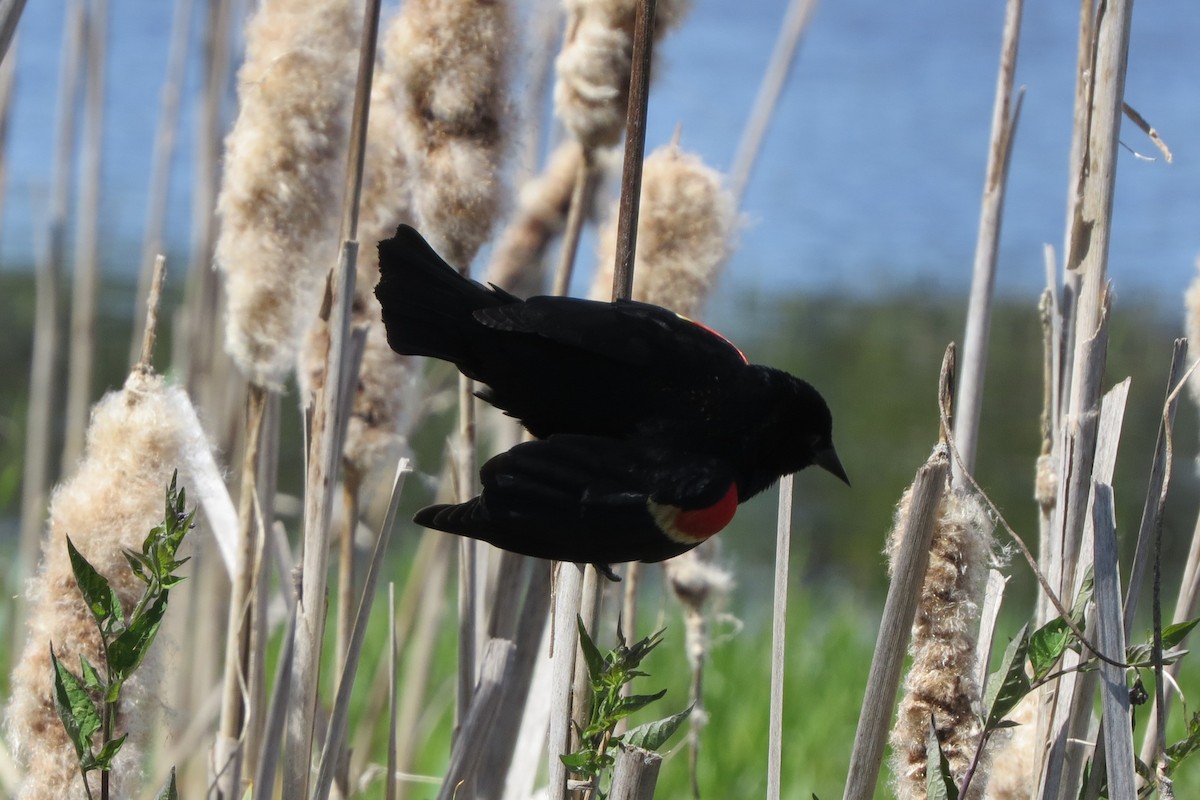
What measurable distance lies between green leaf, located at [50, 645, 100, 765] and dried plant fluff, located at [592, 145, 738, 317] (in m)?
0.79

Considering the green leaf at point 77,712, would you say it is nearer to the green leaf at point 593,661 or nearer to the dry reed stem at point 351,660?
the dry reed stem at point 351,660

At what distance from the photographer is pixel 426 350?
1162 mm

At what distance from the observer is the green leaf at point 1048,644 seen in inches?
35.0

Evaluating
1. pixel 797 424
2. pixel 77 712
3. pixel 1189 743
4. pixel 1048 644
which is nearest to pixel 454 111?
pixel 797 424

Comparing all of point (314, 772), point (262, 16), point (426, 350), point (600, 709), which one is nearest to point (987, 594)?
point (600, 709)

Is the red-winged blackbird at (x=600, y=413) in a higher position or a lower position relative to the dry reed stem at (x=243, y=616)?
higher

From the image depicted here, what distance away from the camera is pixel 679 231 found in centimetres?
144

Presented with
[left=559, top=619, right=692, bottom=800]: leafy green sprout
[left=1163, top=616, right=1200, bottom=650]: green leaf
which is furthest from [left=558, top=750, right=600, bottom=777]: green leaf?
[left=1163, top=616, right=1200, bottom=650]: green leaf

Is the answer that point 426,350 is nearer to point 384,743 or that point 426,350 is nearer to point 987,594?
point 987,594

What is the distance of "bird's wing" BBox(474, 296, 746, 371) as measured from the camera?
42.8 inches

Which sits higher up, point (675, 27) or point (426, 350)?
point (675, 27)

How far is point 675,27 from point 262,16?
19.8 inches

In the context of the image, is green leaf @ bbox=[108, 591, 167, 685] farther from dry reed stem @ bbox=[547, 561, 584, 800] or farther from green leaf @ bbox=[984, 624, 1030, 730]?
green leaf @ bbox=[984, 624, 1030, 730]

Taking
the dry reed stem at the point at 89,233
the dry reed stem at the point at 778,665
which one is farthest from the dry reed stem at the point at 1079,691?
the dry reed stem at the point at 89,233
